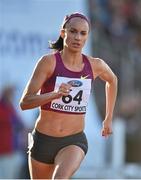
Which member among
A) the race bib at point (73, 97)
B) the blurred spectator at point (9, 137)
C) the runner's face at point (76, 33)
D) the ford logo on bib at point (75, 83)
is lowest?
the blurred spectator at point (9, 137)

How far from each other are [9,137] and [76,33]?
5249 mm

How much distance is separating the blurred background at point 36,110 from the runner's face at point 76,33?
4883 millimetres

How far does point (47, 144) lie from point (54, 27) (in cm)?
580

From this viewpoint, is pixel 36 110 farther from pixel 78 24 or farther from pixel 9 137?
pixel 78 24

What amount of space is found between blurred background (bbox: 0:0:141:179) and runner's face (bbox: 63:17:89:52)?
488 centimetres

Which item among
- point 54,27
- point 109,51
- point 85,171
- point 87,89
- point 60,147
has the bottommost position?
point 85,171

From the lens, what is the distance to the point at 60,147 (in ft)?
25.4

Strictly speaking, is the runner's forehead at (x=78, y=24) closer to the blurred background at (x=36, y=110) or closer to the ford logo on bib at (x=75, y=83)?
the ford logo on bib at (x=75, y=83)

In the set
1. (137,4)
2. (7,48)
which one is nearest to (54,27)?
(7,48)

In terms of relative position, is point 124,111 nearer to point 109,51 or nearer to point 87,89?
point 109,51

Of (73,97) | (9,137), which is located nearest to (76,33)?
(73,97)

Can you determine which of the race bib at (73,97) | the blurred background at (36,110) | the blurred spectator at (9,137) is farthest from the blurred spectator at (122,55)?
the race bib at (73,97)

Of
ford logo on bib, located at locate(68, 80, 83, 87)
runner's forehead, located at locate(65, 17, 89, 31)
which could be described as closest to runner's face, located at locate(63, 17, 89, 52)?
runner's forehead, located at locate(65, 17, 89, 31)

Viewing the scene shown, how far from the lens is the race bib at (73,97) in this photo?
24.7 feet
